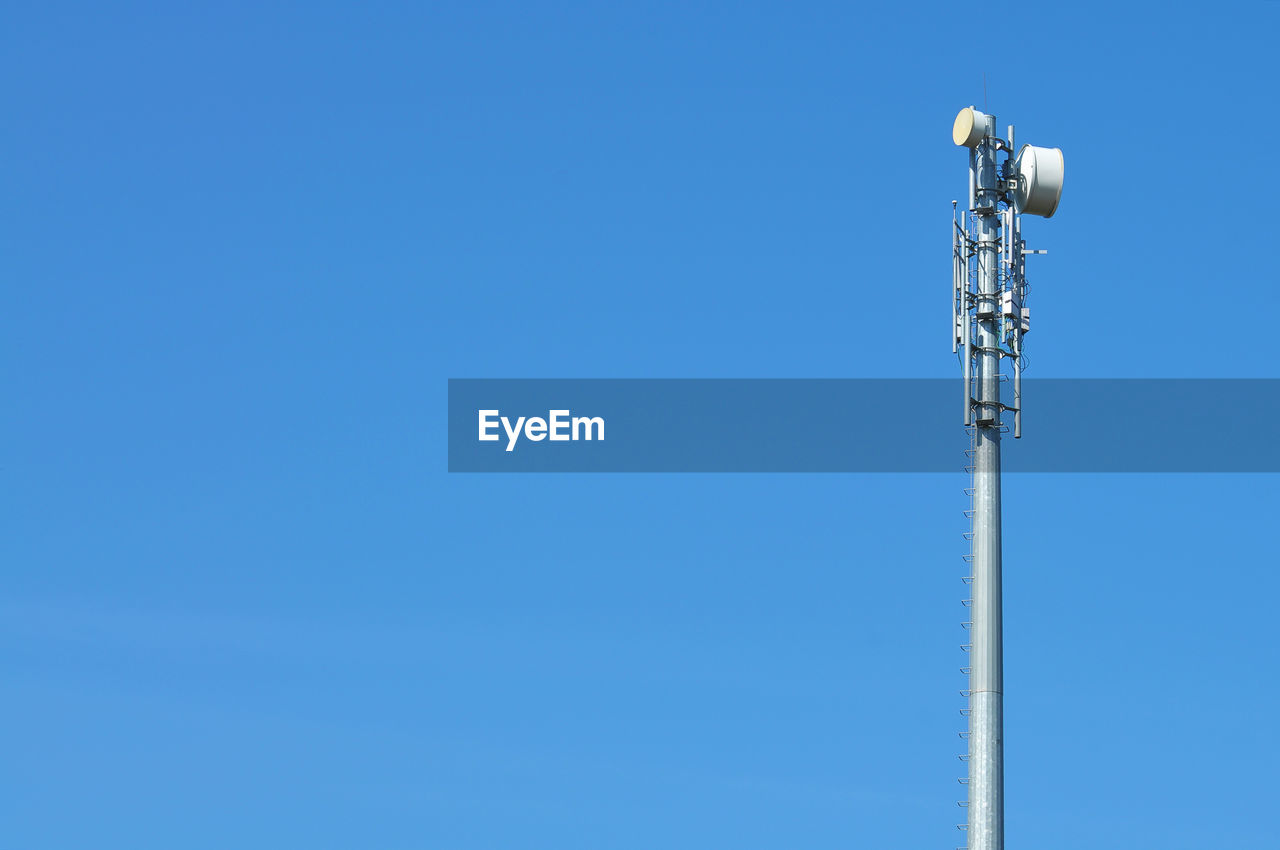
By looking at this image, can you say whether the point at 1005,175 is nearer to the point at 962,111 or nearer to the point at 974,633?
the point at 962,111

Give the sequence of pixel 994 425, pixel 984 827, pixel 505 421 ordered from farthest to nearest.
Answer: pixel 505 421
pixel 994 425
pixel 984 827

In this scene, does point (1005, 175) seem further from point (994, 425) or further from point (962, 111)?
point (994, 425)

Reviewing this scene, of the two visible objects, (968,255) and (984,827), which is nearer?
(984,827)

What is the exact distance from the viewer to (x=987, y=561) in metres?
66.7

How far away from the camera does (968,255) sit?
7088cm

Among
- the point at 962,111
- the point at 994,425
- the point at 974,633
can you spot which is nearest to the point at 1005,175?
the point at 962,111

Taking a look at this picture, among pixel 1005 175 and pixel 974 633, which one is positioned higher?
pixel 1005 175

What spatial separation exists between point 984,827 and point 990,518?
9597mm

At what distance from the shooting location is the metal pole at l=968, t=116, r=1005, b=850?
211ft

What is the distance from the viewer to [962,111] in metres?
71.6

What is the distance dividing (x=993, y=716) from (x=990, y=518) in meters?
6.20

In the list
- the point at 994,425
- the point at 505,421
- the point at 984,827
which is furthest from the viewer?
the point at 505,421

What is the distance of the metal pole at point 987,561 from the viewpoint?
211 feet

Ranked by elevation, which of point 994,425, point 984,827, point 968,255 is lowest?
point 984,827
